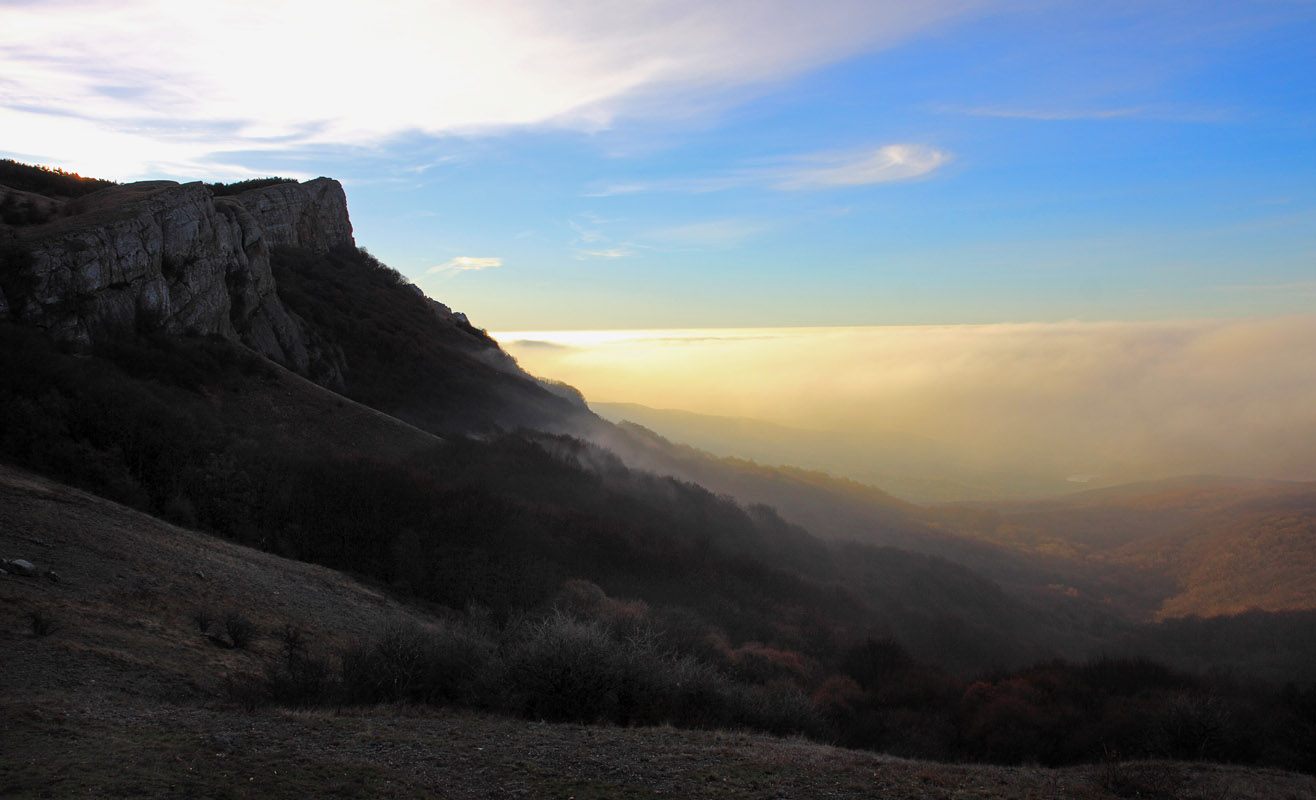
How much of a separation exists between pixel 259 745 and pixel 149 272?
26.0 m

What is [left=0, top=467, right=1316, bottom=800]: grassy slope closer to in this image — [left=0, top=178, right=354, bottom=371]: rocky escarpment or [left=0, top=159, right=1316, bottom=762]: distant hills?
[left=0, top=159, right=1316, bottom=762]: distant hills

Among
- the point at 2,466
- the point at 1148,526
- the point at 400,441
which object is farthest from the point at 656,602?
the point at 1148,526

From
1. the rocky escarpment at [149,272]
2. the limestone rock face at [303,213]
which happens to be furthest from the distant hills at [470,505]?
the limestone rock face at [303,213]

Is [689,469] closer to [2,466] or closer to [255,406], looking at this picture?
[255,406]

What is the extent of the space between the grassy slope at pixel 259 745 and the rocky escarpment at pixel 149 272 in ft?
42.3

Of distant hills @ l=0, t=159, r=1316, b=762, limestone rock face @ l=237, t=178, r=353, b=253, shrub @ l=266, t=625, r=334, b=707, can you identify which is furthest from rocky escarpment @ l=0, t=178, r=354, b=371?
shrub @ l=266, t=625, r=334, b=707

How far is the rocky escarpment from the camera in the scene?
23.3 m

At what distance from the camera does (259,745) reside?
28.1 ft

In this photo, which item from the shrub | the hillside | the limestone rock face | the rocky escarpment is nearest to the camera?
the shrub

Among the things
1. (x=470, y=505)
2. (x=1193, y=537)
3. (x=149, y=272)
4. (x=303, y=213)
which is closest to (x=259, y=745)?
(x=470, y=505)

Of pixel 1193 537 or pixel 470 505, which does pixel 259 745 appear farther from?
pixel 1193 537

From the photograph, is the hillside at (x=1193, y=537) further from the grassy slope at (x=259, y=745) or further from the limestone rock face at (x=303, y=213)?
the limestone rock face at (x=303, y=213)

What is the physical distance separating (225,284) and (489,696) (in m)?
28.6

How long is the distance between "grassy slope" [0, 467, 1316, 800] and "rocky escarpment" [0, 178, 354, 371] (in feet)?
42.3
